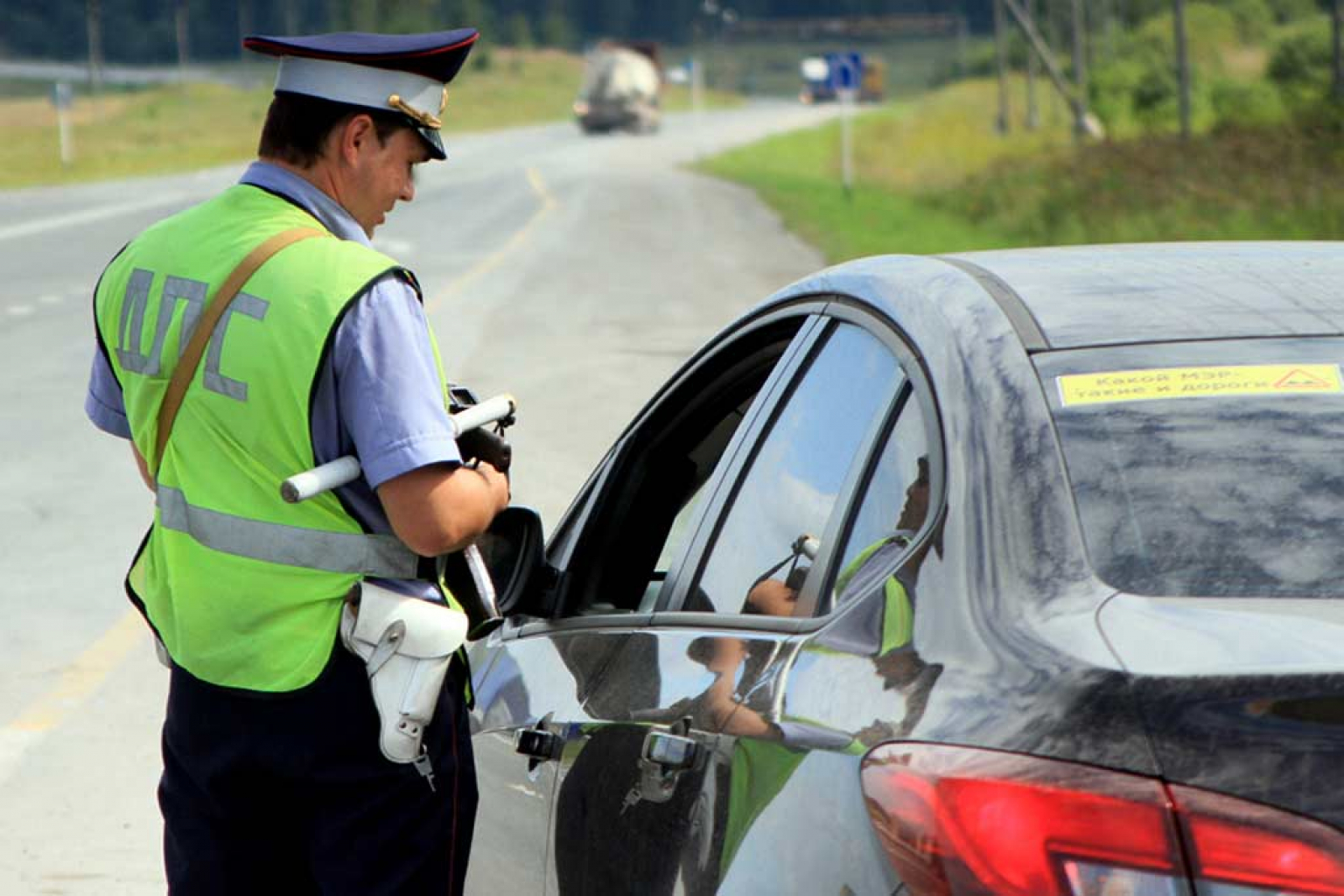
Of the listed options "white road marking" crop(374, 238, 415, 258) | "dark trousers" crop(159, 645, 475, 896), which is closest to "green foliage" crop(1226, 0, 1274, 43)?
"white road marking" crop(374, 238, 415, 258)

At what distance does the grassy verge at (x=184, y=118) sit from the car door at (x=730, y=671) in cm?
4579

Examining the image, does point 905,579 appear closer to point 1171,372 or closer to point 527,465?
point 1171,372

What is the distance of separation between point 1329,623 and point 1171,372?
0.52 metres

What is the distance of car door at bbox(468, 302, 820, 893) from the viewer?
3.17m

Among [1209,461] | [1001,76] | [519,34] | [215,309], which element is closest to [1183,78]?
[215,309]

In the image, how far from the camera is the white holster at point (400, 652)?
3.09 metres

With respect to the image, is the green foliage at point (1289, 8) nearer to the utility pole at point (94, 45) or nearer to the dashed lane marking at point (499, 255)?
the utility pole at point (94, 45)

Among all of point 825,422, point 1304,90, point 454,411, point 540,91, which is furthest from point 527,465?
point 540,91

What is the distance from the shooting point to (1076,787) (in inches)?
76.5

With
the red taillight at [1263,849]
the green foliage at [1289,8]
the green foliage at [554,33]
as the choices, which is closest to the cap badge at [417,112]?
the red taillight at [1263,849]

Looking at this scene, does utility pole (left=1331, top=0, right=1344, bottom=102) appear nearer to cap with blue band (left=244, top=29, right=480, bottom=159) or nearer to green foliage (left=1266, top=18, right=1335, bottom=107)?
green foliage (left=1266, top=18, right=1335, bottom=107)

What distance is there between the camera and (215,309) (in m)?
3.15

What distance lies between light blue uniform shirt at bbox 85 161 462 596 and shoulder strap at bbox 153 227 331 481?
17 centimetres

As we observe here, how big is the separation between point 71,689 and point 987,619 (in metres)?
5.33
